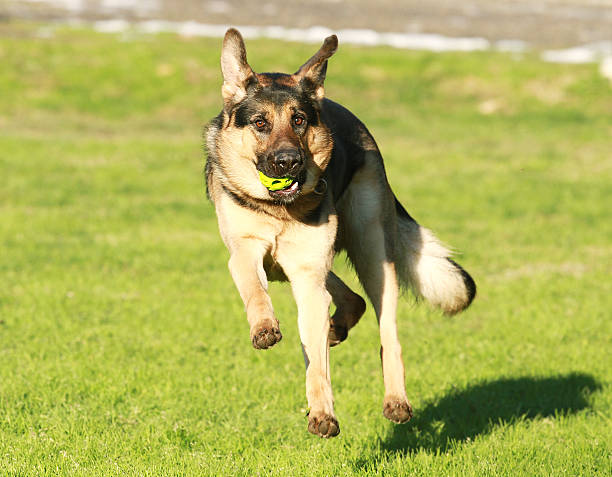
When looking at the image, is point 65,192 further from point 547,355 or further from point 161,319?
point 547,355

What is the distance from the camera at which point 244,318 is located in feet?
31.8

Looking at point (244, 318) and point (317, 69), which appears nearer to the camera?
point (317, 69)

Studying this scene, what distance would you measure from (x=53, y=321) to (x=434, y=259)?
14.3 feet

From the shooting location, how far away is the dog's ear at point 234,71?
5488 mm

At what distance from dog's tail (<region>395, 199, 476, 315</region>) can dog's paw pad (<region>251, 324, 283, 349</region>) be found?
2319 mm

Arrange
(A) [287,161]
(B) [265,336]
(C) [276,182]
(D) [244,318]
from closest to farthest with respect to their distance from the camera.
Result: (B) [265,336] → (A) [287,161] → (C) [276,182] → (D) [244,318]

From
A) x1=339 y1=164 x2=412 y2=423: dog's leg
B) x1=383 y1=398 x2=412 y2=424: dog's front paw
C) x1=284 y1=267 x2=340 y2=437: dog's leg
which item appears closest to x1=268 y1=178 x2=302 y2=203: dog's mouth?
x1=284 y1=267 x2=340 y2=437: dog's leg

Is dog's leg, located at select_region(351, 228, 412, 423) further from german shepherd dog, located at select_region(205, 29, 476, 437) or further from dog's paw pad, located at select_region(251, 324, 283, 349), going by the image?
dog's paw pad, located at select_region(251, 324, 283, 349)

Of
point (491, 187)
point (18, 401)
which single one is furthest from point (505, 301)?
point (491, 187)

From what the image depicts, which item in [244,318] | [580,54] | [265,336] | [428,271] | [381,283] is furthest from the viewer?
[580,54]

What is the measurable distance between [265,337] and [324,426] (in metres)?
0.58

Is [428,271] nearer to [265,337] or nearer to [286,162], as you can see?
[286,162]

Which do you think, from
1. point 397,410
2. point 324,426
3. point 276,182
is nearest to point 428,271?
point 397,410

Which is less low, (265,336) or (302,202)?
(302,202)
